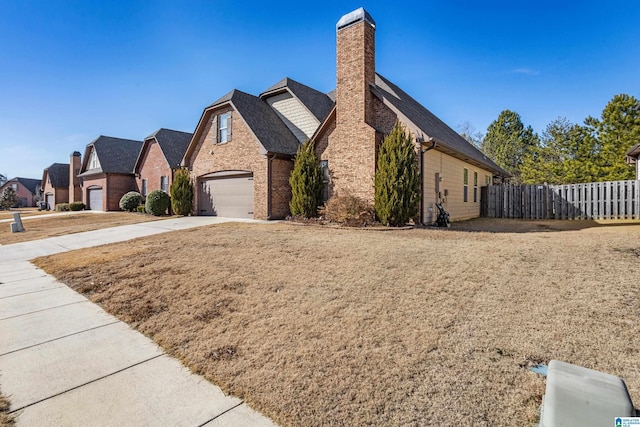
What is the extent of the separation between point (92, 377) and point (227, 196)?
50.3ft

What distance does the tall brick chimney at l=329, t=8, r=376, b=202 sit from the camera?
42.6 feet

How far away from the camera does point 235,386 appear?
272cm

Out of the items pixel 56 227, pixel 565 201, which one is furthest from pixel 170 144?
pixel 565 201

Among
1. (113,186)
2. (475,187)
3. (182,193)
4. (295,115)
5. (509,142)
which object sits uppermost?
(509,142)

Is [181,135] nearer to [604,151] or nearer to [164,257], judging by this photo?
[164,257]

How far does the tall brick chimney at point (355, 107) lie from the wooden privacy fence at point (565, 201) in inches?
408

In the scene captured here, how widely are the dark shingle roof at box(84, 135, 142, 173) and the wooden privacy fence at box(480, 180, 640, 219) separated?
94.7 ft

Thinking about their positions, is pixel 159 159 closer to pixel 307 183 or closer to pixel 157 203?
pixel 157 203

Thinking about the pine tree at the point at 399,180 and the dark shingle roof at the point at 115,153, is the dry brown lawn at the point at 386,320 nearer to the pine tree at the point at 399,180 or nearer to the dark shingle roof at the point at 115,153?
the pine tree at the point at 399,180

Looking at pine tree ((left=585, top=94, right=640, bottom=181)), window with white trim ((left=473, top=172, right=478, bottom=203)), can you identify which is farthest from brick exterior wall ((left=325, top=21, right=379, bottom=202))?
pine tree ((left=585, top=94, right=640, bottom=181))

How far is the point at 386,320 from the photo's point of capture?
12.5 ft

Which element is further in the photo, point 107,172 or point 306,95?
point 107,172

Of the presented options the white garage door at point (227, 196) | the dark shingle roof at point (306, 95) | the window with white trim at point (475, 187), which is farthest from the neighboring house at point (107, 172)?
the window with white trim at point (475, 187)

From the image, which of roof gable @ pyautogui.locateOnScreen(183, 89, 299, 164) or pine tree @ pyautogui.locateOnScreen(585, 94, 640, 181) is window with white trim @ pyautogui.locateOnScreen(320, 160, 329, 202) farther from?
→ pine tree @ pyautogui.locateOnScreen(585, 94, 640, 181)
